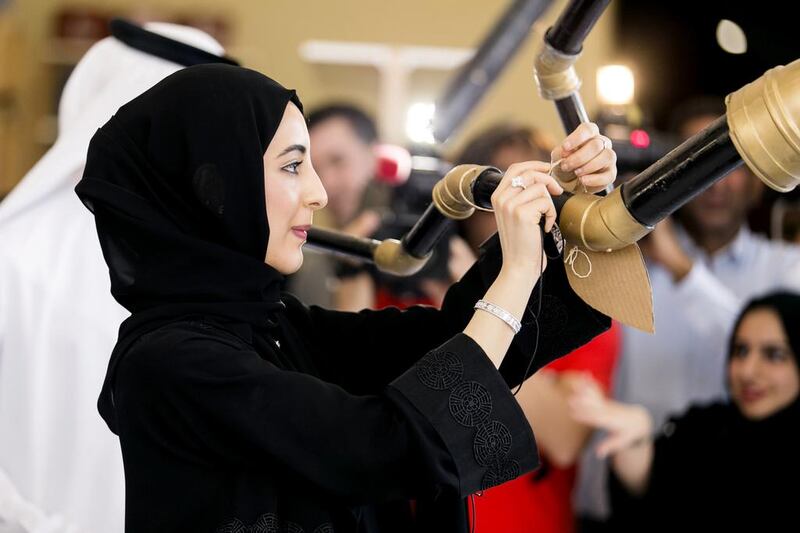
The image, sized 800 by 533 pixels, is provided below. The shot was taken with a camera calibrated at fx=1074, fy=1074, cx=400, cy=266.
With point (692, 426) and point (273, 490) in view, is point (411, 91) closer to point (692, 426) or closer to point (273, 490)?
point (692, 426)

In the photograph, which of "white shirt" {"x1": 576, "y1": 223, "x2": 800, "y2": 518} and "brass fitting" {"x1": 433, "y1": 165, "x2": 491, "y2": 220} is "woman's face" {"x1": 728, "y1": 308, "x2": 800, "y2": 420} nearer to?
"white shirt" {"x1": 576, "y1": 223, "x2": 800, "y2": 518}

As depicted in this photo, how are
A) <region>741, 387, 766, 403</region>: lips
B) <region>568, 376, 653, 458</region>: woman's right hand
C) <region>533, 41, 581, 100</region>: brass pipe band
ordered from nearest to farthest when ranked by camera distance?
<region>533, 41, 581, 100</region>: brass pipe band, <region>568, 376, 653, 458</region>: woman's right hand, <region>741, 387, 766, 403</region>: lips

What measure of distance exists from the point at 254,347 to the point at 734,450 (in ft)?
4.79

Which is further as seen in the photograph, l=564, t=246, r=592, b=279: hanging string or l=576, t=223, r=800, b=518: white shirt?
l=576, t=223, r=800, b=518: white shirt

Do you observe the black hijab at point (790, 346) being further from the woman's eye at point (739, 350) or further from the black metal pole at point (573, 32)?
the black metal pole at point (573, 32)

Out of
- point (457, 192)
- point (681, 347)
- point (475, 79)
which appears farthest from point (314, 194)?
point (681, 347)

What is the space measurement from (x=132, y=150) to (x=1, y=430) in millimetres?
585

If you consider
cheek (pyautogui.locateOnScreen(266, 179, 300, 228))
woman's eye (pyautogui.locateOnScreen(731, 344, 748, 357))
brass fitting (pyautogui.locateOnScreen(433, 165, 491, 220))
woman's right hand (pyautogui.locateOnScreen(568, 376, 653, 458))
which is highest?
woman's eye (pyautogui.locateOnScreen(731, 344, 748, 357))

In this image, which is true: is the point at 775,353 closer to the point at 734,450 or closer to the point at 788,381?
the point at 788,381

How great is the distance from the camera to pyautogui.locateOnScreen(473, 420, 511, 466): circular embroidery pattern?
3.12ft

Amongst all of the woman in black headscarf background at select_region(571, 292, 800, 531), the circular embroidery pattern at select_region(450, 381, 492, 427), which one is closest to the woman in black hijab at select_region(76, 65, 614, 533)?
the circular embroidery pattern at select_region(450, 381, 492, 427)

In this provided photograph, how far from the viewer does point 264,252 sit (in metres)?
1.06

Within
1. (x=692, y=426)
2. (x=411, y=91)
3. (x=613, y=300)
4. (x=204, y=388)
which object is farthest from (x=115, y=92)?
(x=411, y=91)

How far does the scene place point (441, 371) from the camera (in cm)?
96
